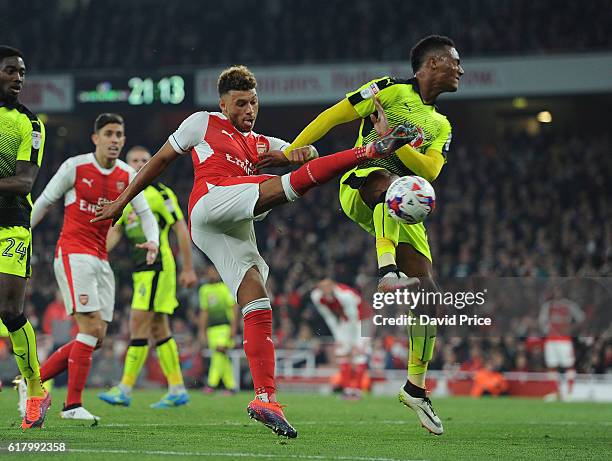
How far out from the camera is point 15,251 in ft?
21.0

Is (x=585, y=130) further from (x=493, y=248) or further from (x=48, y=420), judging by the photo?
(x=48, y=420)

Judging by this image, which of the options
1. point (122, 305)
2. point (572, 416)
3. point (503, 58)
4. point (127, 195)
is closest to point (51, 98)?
point (122, 305)

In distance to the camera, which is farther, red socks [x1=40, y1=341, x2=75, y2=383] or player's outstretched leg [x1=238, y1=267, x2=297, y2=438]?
red socks [x1=40, y1=341, x2=75, y2=383]

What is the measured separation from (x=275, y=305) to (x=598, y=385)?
632 centimetres

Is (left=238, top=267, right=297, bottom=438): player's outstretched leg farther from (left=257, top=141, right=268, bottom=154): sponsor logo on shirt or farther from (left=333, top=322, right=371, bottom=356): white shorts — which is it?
(left=333, top=322, right=371, bottom=356): white shorts

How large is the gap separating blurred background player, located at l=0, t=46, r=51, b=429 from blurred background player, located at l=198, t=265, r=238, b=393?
330 inches

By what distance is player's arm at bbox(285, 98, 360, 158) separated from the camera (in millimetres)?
6762

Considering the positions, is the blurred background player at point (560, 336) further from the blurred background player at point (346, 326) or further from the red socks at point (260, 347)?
the red socks at point (260, 347)

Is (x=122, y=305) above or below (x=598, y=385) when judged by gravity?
above

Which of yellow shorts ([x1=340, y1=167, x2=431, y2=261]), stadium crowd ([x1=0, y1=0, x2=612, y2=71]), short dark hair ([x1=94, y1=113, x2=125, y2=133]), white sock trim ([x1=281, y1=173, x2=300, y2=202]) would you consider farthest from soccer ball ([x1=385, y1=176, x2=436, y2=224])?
stadium crowd ([x1=0, y1=0, x2=612, y2=71])

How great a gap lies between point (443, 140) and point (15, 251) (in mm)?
2984

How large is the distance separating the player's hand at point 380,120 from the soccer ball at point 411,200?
0.35 m

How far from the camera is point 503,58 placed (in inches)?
886

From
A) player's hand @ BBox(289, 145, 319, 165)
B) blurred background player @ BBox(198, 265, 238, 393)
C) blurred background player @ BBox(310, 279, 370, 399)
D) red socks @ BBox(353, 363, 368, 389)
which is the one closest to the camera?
player's hand @ BBox(289, 145, 319, 165)
